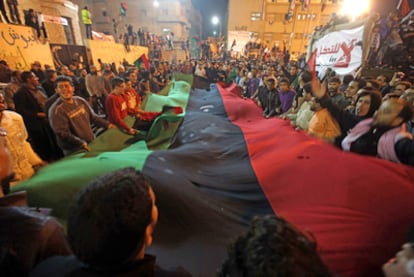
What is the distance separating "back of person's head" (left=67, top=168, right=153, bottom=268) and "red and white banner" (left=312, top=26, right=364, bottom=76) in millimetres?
5901

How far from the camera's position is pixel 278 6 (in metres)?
25.4

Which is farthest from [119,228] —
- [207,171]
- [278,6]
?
[278,6]

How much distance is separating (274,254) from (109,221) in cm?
49

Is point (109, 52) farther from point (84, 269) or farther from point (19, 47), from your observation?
point (84, 269)

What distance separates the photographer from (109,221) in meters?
0.70

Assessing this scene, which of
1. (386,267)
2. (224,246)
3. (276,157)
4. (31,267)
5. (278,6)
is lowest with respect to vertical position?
(224,246)

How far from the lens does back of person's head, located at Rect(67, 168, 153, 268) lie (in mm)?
691

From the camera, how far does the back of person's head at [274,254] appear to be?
509mm

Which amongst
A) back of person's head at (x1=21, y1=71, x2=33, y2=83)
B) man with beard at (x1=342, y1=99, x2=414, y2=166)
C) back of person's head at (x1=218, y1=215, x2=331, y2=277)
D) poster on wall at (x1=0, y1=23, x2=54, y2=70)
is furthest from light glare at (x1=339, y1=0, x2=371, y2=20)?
poster on wall at (x1=0, y1=23, x2=54, y2=70)

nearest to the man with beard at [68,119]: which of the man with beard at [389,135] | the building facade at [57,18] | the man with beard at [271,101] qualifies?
the man with beard at [389,135]

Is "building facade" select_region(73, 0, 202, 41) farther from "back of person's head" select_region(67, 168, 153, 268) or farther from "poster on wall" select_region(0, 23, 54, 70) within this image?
"back of person's head" select_region(67, 168, 153, 268)

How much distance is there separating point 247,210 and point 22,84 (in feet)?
12.5

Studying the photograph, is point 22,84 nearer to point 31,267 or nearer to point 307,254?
point 31,267

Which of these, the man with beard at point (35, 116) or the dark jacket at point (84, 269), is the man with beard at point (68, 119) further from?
the dark jacket at point (84, 269)
